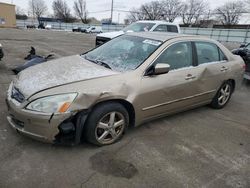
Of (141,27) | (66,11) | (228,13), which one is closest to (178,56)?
(141,27)

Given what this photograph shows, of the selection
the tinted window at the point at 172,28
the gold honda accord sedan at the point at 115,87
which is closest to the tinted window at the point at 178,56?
the gold honda accord sedan at the point at 115,87

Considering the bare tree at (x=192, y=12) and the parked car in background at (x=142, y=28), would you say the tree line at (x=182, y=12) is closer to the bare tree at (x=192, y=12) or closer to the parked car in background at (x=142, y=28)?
the bare tree at (x=192, y=12)

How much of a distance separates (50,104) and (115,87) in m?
0.83

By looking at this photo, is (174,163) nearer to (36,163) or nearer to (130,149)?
(130,149)

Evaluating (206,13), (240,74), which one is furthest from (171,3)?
(240,74)

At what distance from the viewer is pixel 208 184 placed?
255cm

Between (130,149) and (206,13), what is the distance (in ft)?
224

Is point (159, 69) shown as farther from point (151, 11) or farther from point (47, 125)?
point (151, 11)

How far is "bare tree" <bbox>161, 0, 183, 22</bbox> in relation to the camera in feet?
218

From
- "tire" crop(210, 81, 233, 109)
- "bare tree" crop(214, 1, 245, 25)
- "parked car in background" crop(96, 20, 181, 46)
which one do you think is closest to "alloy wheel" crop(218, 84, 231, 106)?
"tire" crop(210, 81, 233, 109)

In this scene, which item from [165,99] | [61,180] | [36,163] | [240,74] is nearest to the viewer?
[61,180]

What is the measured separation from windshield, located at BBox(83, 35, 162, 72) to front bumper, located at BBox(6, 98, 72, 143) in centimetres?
114

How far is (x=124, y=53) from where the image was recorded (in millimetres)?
3725

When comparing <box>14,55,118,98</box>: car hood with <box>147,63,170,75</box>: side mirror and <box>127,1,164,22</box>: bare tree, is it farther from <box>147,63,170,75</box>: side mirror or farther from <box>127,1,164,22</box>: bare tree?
<box>127,1,164,22</box>: bare tree
